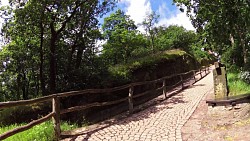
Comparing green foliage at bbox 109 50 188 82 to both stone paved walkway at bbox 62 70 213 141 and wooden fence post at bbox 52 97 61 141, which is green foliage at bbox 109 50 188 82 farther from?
wooden fence post at bbox 52 97 61 141

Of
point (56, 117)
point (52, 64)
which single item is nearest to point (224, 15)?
point (52, 64)

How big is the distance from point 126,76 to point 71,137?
9439 millimetres

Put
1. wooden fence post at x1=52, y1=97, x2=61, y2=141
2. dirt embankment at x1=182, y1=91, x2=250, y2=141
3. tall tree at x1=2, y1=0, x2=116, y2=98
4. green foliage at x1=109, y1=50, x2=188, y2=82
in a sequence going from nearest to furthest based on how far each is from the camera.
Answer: dirt embankment at x1=182, y1=91, x2=250, y2=141 < wooden fence post at x1=52, y1=97, x2=61, y2=141 < tall tree at x1=2, y1=0, x2=116, y2=98 < green foliage at x1=109, y1=50, x2=188, y2=82

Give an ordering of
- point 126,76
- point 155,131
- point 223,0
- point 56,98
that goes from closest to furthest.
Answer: point 56,98, point 155,131, point 223,0, point 126,76

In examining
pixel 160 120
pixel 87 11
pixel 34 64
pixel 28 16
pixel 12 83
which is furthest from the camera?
pixel 12 83

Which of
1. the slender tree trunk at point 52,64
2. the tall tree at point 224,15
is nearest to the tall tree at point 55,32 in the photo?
the slender tree trunk at point 52,64

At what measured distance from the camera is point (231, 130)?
6.17 m

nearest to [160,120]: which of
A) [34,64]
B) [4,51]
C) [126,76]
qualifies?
[126,76]

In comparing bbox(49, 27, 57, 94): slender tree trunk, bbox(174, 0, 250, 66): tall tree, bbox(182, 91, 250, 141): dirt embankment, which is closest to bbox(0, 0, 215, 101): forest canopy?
bbox(49, 27, 57, 94): slender tree trunk

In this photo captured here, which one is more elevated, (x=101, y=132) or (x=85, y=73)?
(x=85, y=73)

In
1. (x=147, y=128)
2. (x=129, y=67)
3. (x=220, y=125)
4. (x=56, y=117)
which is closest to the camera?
(x=56, y=117)

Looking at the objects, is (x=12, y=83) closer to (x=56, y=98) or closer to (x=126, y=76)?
(x=126, y=76)

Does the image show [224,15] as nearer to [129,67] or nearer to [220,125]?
[129,67]

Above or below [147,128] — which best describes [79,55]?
above
